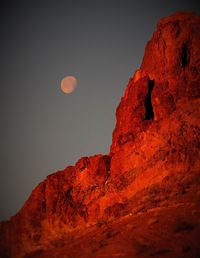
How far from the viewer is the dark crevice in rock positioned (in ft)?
105

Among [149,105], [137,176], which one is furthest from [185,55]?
[137,176]

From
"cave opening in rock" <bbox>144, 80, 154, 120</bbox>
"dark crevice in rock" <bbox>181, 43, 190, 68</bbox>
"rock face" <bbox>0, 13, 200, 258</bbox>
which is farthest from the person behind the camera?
"cave opening in rock" <bbox>144, 80, 154, 120</bbox>

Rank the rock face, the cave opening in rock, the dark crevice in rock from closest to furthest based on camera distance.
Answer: the rock face → the dark crevice in rock → the cave opening in rock

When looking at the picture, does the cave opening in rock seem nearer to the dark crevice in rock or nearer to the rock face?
the rock face

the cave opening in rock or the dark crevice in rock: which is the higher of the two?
the dark crevice in rock

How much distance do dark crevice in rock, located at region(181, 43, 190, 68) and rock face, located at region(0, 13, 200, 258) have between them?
0.12 metres

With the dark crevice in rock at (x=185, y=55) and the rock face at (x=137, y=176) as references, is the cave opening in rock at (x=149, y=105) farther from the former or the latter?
the dark crevice in rock at (x=185, y=55)

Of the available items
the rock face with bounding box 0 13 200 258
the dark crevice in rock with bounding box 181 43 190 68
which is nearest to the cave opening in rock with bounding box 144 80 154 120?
the rock face with bounding box 0 13 200 258

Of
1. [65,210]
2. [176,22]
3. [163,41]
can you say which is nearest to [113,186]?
[65,210]

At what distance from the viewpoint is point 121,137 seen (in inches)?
1334

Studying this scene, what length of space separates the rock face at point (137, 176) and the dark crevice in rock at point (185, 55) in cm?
12

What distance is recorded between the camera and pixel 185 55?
32.1 meters

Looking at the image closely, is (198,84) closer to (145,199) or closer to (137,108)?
(137,108)

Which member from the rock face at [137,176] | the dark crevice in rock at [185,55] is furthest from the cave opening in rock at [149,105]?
the dark crevice in rock at [185,55]
